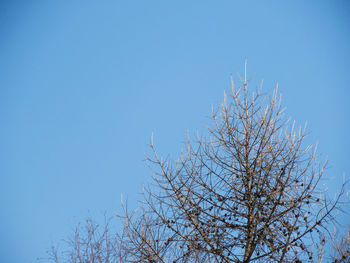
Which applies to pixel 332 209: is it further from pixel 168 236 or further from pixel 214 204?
pixel 168 236

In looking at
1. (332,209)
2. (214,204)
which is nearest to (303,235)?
(332,209)

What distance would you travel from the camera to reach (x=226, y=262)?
3.63 meters

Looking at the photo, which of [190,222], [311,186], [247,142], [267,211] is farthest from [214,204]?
[311,186]

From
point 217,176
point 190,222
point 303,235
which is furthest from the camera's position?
point 217,176

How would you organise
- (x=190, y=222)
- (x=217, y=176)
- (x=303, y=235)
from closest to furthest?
1. (x=303, y=235)
2. (x=190, y=222)
3. (x=217, y=176)

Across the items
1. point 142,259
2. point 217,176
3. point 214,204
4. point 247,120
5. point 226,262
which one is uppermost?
point 247,120

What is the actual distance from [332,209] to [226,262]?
4.13ft

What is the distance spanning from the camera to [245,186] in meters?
3.86

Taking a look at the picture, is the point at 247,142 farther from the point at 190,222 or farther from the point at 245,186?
the point at 190,222

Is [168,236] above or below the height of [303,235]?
above

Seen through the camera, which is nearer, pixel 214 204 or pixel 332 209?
pixel 332 209

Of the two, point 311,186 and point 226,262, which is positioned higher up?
point 311,186

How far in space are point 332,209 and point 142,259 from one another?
2.15 meters

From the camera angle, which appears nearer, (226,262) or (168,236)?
(226,262)
